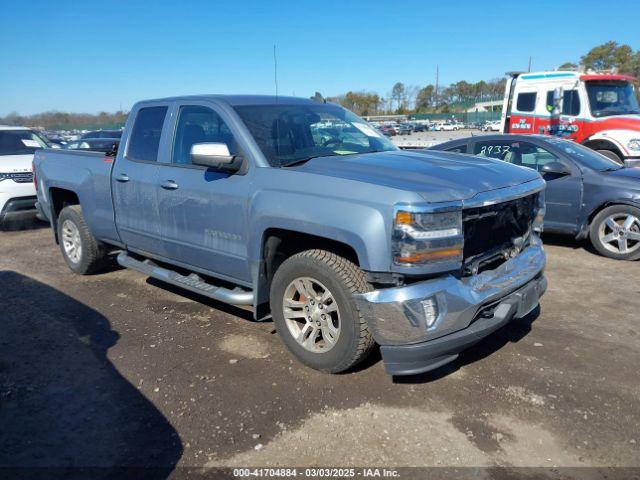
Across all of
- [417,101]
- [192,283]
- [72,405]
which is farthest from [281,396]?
[417,101]

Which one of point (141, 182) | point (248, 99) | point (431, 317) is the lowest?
point (431, 317)

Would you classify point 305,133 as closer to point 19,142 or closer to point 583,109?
point 19,142

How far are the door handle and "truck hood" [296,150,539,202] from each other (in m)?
1.25

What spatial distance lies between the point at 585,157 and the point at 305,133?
15.2ft

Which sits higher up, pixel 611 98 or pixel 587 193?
pixel 611 98

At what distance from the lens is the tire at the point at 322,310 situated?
3152 millimetres

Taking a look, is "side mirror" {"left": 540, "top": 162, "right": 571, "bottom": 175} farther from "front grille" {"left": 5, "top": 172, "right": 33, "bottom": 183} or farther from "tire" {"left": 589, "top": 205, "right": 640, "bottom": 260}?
"front grille" {"left": 5, "top": 172, "right": 33, "bottom": 183}

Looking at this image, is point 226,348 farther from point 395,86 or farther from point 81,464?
point 395,86

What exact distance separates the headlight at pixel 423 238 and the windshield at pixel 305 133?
1172 millimetres

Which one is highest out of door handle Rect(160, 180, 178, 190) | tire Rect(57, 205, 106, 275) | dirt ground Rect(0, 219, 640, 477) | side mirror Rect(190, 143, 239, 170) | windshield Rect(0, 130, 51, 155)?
side mirror Rect(190, 143, 239, 170)

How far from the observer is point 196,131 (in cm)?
425

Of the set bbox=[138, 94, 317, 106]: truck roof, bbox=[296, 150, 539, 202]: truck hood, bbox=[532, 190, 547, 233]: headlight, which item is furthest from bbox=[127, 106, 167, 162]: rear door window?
bbox=[532, 190, 547, 233]: headlight

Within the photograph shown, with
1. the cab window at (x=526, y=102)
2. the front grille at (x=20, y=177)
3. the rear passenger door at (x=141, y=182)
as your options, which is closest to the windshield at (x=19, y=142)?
the front grille at (x=20, y=177)

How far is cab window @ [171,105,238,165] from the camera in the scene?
157 inches
